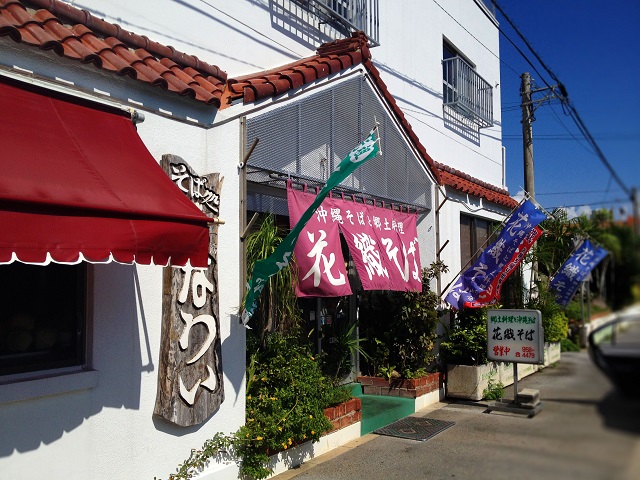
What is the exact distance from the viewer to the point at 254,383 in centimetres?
629

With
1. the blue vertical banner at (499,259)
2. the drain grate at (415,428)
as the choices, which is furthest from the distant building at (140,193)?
the drain grate at (415,428)

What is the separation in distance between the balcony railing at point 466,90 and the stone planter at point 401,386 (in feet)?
19.3

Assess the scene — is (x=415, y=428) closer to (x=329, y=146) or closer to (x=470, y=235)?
(x=329, y=146)

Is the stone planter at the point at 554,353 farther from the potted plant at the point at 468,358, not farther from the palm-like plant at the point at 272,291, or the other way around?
the potted plant at the point at 468,358

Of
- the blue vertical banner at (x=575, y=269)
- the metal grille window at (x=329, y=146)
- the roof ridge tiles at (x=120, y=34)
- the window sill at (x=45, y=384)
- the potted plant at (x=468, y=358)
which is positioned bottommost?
the potted plant at (x=468, y=358)

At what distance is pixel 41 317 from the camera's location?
447cm

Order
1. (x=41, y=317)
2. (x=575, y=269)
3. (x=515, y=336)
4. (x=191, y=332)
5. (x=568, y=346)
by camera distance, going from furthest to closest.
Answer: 1. (x=191, y=332)
2. (x=41, y=317)
3. (x=515, y=336)
4. (x=575, y=269)
5. (x=568, y=346)

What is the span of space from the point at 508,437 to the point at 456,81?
12.3 meters

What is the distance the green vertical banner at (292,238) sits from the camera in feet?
17.6

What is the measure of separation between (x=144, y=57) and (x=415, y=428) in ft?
18.5

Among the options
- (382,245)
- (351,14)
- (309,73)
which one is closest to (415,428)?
(382,245)

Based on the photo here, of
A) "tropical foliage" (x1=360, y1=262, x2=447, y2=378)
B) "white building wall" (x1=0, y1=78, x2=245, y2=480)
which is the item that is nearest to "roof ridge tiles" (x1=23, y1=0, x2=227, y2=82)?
"white building wall" (x1=0, y1=78, x2=245, y2=480)

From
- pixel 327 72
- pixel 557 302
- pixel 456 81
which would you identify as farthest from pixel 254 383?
pixel 456 81

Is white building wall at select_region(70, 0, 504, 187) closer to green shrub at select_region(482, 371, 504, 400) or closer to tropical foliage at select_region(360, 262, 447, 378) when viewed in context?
tropical foliage at select_region(360, 262, 447, 378)
